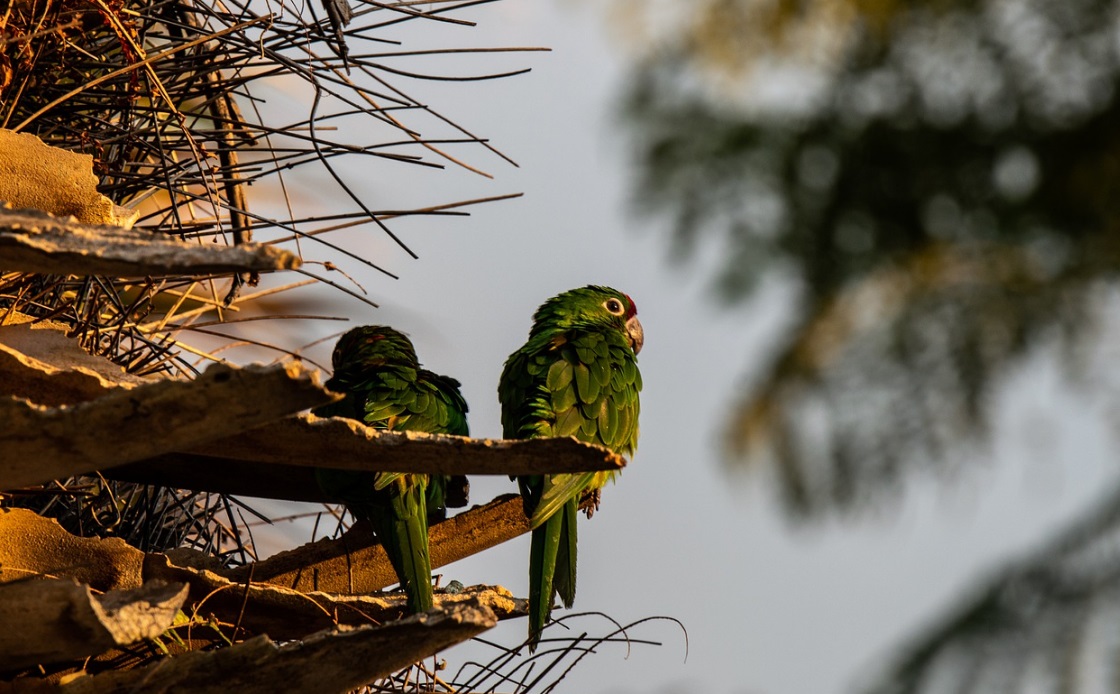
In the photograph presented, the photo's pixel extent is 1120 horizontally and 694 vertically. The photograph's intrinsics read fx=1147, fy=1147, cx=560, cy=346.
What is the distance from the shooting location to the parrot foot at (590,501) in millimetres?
3020

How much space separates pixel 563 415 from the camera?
9.00 feet

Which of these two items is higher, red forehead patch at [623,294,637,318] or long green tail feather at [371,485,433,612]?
red forehead patch at [623,294,637,318]

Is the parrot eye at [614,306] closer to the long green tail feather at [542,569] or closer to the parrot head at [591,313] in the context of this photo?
the parrot head at [591,313]

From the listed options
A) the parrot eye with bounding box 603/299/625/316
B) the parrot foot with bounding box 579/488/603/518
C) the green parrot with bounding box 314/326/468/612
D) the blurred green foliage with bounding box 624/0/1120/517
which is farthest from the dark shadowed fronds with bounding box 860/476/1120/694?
the parrot eye with bounding box 603/299/625/316

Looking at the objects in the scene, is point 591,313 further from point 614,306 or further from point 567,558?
point 567,558

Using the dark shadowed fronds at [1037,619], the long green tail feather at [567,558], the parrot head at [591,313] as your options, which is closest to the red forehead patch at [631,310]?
the parrot head at [591,313]

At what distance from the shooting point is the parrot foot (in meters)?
3.02

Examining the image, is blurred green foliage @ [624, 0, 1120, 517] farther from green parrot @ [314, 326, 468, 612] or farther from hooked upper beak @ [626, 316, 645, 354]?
hooked upper beak @ [626, 316, 645, 354]

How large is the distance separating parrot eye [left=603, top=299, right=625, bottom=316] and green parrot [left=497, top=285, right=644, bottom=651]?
0.33 meters

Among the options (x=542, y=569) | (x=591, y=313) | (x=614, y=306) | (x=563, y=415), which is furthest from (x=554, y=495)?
(x=614, y=306)

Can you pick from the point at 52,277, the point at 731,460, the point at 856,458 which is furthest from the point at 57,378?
the point at 856,458

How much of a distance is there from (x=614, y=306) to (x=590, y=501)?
829 millimetres

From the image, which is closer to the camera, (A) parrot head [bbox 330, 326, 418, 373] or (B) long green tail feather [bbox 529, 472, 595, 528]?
(B) long green tail feather [bbox 529, 472, 595, 528]

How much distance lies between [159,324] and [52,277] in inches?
13.8
